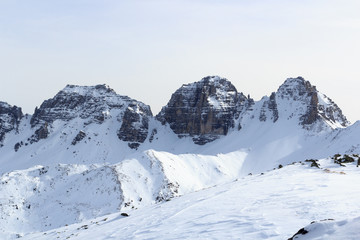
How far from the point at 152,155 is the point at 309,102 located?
7945 cm

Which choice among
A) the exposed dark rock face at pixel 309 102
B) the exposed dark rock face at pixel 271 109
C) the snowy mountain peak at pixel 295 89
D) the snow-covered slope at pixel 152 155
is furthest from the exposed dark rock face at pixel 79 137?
the snowy mountain peak at pixel 295 89

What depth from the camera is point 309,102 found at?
18025 cm

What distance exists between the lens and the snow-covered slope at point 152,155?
10875 centimetres

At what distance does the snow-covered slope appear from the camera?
109 meters

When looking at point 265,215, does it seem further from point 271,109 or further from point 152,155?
point 271,109

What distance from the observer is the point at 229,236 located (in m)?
17.2

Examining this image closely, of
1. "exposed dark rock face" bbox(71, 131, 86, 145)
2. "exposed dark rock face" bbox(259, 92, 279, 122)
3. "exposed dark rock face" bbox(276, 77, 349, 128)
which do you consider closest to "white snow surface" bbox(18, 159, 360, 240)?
"exposed dark rock face" bbox(276, 77, 349, 128)

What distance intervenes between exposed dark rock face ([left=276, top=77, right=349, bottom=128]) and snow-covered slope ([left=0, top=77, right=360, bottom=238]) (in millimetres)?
400

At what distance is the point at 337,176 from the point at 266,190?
6555 mm

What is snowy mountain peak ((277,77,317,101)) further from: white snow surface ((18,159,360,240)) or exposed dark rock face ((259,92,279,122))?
white snow surface ((18,159,360,240))

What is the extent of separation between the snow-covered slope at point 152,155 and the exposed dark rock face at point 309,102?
1.31 feet

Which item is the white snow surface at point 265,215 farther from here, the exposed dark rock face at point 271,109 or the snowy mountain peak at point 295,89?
the snowy mountain peak at point 295,89

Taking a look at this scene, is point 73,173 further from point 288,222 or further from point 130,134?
point 288,222

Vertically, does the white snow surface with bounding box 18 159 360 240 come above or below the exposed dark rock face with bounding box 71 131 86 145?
below
